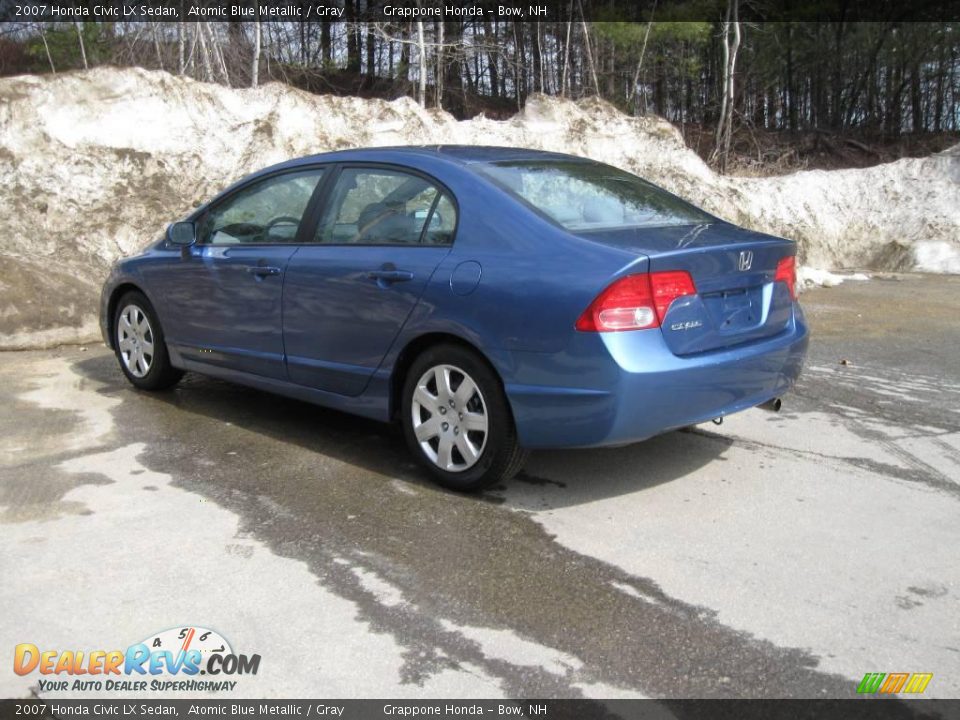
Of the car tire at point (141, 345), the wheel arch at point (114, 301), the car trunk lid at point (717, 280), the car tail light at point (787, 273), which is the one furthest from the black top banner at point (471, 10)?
the car trunk lid at point (717, 280)

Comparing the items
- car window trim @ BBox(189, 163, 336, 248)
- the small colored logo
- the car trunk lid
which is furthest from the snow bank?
the small colored logo

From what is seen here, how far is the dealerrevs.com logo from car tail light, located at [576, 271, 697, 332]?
1.81m

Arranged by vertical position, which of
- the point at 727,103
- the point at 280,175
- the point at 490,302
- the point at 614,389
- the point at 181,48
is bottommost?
the point at 614,389

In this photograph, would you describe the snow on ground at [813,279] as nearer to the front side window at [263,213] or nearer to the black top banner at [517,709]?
the front side window at [263,213]

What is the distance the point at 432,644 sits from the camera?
3.03m

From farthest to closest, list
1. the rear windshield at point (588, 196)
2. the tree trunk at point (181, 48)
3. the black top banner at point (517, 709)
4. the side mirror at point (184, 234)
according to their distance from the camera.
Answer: the tree trunk at point (181, 48)
the side mirror at point (184, 234)
the rear windshield at point (588, 196)
the black top banner at point (517, 709)

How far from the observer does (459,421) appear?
429cm

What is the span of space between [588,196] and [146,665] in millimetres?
2924

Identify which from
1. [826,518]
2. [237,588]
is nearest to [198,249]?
[237,588]

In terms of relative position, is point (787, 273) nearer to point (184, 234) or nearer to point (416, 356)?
point (416, 356)

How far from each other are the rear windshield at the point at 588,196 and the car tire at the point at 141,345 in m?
2.70

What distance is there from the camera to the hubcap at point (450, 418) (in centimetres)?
422

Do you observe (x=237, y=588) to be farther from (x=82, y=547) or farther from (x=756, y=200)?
(x=756, y=200)

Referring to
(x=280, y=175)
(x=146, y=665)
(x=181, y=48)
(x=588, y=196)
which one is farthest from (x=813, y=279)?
(x=181, y=48)
